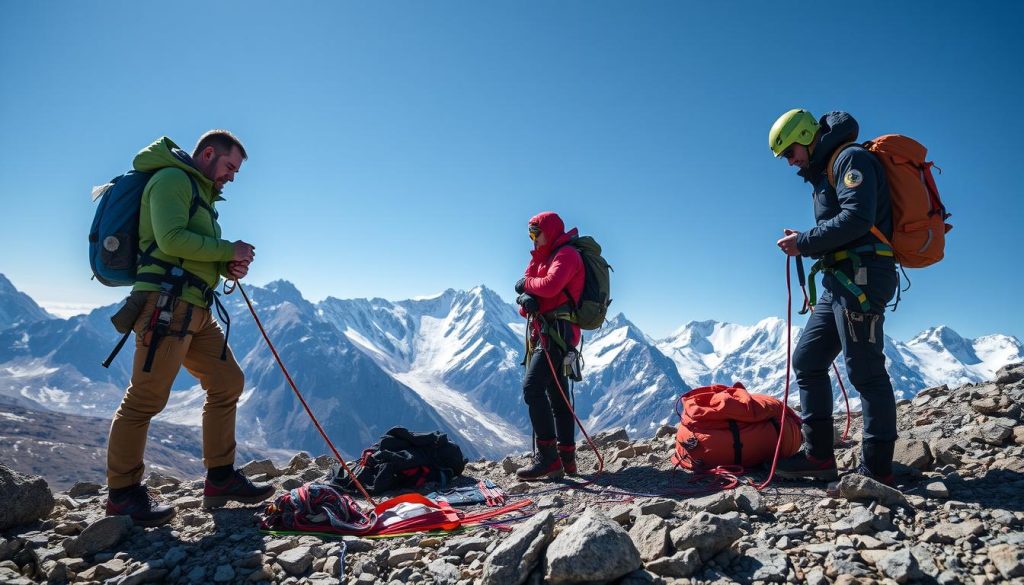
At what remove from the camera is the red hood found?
815cm

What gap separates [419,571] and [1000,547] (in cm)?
408

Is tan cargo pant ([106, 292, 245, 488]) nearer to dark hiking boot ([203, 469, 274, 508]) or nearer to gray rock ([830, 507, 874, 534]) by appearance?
dark hiking boot ([203, 469, 274, 508])

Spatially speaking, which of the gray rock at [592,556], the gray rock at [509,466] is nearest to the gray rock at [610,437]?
the gray rock at [509,466]

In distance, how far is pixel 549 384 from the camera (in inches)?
320

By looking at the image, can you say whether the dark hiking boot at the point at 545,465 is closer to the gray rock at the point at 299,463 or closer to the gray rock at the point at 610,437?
the gray rock at the point at 610,437

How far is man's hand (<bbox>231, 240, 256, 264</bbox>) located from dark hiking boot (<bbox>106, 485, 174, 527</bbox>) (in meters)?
2.58

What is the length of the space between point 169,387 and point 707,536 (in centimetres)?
518

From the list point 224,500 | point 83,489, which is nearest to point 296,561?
point 224,500

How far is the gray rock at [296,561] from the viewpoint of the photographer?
4691mm

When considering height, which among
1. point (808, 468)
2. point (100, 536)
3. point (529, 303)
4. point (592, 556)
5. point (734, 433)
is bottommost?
point (100, 536)

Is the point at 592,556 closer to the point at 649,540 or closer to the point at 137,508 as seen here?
the point at 649,540

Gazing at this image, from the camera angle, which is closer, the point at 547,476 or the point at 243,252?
the point at 243,252

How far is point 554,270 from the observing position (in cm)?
772

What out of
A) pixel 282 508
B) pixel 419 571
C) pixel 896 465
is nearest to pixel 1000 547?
pixel 896 465
